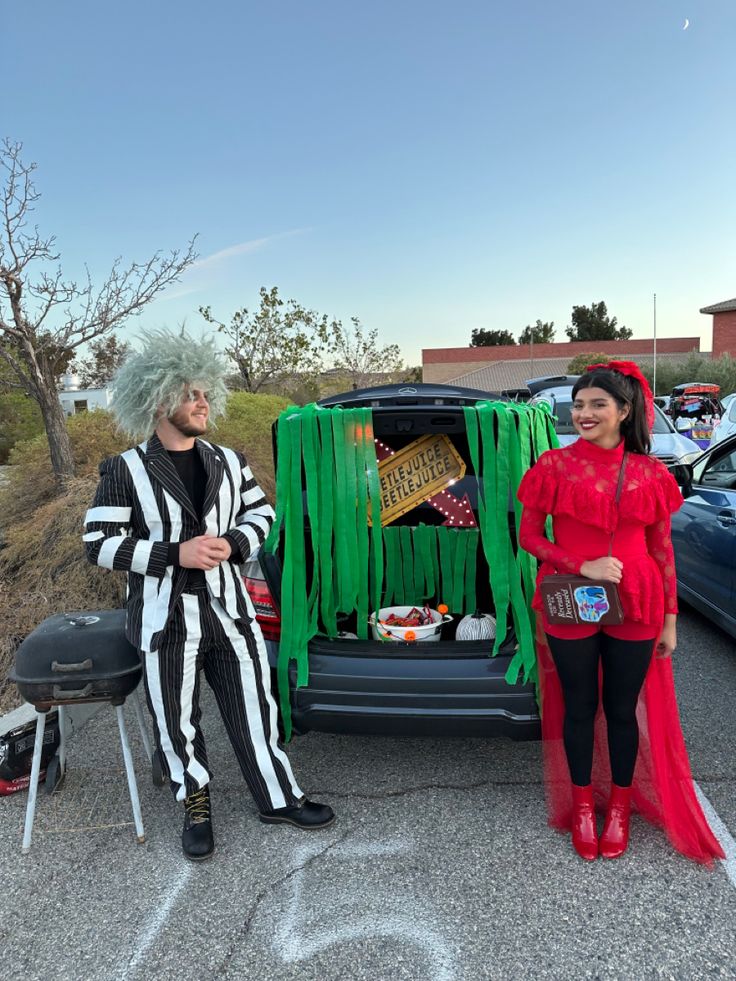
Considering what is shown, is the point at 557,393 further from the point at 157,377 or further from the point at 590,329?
the point at 590,329

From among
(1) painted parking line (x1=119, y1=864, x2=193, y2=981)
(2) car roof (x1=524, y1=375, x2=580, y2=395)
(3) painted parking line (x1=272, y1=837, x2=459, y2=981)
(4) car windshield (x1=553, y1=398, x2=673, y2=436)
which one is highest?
(2) car roof (x1=524, y1=375, x2=580, y2=395)

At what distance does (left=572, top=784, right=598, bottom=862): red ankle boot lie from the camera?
2.57 m

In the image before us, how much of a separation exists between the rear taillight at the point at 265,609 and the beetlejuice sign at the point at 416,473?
2.30 ft

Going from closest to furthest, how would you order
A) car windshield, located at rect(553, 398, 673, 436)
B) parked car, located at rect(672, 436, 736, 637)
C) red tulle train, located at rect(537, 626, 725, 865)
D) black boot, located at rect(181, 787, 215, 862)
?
red tulle train, located at rect(537, 626, 725, 865) < black boot, located at rect(181, 787, 215, 862) < parked car, located at rect(672, 436, 736, 637) < car windshield, located at rect(553, 398, 673, 436)

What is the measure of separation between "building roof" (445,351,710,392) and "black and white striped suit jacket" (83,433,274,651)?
174 feet

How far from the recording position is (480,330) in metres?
95.3

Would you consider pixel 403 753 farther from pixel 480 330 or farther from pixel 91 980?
pixel 480 330

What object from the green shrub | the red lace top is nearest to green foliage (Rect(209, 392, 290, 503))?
the green shrub

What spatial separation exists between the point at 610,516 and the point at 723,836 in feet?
4.42

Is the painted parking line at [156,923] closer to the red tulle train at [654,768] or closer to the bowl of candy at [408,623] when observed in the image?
the bowl of candy at [408,623]

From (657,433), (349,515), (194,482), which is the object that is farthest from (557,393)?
(194,482)

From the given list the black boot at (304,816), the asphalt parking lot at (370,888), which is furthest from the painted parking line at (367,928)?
the black boot at (304,816)

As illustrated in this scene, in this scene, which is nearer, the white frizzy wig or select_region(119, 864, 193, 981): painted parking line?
select_region(119, 864, 193, 981): painted parking line

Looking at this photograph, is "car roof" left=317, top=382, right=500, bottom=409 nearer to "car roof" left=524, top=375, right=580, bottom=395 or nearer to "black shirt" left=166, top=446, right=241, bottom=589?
"black shirt" left=166, top=446, right=241, bottom=589
